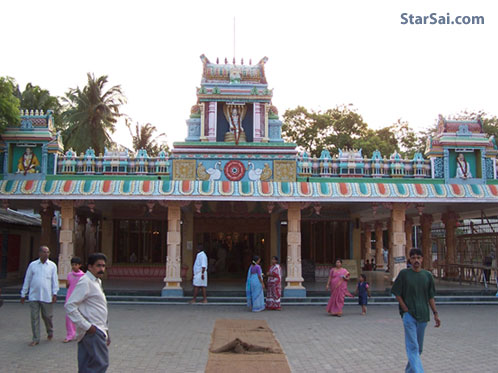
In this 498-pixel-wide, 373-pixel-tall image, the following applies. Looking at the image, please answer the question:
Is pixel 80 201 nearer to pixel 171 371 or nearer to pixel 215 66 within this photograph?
pixel 215 66

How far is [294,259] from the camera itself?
14211 mm

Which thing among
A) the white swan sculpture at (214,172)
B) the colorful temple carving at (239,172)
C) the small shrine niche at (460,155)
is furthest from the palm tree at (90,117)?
the small shrine niche at (460,155)

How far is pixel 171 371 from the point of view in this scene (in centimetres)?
642

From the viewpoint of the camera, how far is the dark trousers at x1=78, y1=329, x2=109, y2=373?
446 cm

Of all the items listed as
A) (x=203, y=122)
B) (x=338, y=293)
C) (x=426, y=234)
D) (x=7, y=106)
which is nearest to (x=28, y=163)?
(x=7, y=106)

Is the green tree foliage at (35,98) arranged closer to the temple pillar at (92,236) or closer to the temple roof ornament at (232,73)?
the temple pillar at (92,236)

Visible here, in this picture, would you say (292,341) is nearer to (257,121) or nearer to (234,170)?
(234,170)

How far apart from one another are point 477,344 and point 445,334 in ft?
2.94

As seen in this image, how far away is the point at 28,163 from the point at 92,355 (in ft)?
36.8

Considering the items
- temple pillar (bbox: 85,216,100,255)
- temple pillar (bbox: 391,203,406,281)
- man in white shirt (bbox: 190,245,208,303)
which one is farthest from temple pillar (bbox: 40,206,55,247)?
temple pillar (bbox: 391,203,406,281)

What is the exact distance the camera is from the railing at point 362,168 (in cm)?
1462

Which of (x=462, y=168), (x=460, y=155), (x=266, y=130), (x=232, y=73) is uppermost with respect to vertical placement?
(x=232, y=73)

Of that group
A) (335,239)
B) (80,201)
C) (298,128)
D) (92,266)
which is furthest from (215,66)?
(298,128)

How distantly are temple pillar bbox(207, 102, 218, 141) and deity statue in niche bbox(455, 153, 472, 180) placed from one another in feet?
23.9
